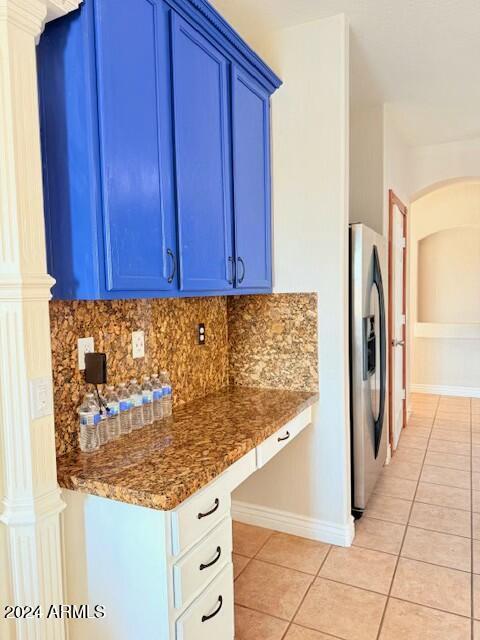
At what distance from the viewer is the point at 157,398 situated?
78.1 inches

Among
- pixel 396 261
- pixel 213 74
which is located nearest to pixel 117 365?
pixel 213 74

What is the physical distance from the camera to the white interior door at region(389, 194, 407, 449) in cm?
379

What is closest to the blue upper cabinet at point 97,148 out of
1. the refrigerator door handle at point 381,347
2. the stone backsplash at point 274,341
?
the stone backsplash at point 274,341

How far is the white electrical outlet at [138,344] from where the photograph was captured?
6.39ft

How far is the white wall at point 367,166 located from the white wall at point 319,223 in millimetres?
1085

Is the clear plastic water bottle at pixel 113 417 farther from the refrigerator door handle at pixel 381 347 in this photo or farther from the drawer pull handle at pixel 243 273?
the refrigerator door handle at pixel 381 347

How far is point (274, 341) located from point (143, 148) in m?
1.38

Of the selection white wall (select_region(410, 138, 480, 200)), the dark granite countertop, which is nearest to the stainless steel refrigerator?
the dark granite countertop

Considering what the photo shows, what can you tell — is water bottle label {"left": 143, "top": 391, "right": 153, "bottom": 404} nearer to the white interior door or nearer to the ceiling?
the ceiling

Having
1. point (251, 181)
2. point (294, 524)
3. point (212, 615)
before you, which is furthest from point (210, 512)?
point (251, 181)

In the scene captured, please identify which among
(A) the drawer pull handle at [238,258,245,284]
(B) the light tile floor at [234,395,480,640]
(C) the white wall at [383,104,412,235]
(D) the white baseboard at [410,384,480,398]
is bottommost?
(B) the light tile floor at [234,395,480,640]

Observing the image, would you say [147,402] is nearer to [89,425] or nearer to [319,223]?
[89,425]

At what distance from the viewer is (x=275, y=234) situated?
8.38 feet

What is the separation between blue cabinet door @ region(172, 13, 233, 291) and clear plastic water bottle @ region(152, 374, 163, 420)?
0.49 metres
